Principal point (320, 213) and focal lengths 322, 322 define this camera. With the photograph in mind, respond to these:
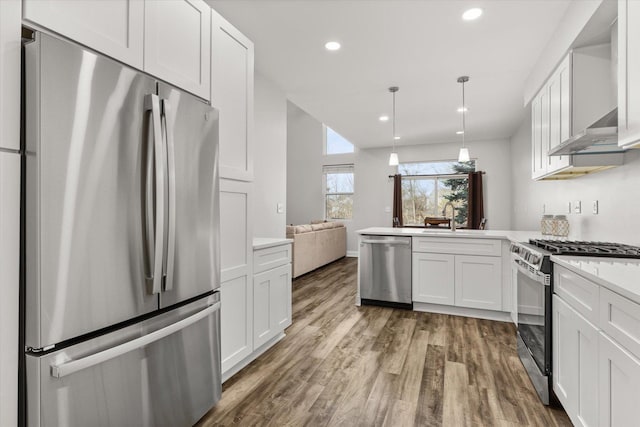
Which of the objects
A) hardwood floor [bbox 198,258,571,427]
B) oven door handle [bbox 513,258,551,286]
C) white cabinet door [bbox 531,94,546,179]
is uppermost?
white cabinet door [bbox 531,94,546,179]

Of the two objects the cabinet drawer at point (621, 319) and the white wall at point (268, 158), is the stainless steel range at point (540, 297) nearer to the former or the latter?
the cabinet drawer at point (621, 319)

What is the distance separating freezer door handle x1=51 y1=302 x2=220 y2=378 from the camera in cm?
109

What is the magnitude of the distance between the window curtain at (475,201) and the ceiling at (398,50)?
2.38m

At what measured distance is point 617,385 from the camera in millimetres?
1235

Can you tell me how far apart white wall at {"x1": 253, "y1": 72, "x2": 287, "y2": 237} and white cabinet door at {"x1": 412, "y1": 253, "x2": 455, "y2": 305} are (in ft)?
5.84

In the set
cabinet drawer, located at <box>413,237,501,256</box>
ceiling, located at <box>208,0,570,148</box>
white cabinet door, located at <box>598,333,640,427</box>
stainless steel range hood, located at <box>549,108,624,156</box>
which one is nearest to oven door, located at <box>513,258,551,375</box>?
white cabinet door, located at <box>598,333,640,427</box>

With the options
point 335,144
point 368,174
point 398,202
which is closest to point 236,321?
point 398,202

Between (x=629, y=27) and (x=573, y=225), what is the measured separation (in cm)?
218

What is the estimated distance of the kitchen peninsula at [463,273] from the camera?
344cm

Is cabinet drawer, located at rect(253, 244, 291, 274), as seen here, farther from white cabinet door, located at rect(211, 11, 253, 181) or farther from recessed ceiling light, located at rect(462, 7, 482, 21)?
recessed ceiling light, located at rect(462, 7, 482, 21)

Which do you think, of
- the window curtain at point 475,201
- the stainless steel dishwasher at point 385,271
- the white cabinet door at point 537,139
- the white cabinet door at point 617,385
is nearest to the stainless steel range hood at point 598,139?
the white cabinet door at point 537,139

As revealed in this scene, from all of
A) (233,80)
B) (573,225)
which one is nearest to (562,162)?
(573,225)

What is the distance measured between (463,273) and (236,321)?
8.41 feet

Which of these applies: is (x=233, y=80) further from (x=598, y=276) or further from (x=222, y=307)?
(x=598, y=276)
